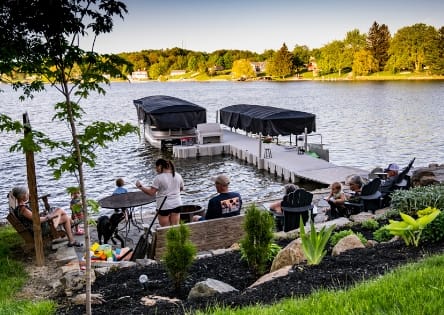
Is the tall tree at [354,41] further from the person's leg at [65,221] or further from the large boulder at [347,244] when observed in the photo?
the large boulder at [347,244]

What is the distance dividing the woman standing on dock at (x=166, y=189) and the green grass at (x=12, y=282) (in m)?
2.74

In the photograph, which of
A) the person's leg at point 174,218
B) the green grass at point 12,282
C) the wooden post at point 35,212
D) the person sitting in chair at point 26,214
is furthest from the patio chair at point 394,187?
the green grass at point 12,282

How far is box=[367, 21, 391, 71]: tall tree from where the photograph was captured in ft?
519

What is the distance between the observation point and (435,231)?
6230 millimetres

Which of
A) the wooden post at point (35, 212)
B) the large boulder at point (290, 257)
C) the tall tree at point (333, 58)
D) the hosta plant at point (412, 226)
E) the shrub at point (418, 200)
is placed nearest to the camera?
the hosta plant at point (412, 226)

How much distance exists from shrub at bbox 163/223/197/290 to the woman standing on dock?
3583mm

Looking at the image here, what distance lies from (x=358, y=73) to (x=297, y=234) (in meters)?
157

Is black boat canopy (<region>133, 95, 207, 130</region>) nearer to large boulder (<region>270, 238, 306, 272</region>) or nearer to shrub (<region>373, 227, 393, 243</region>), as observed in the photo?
shrub (<region>373, 227, 393, 243</region>)

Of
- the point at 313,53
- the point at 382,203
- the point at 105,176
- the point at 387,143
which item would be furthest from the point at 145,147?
the point at 313,53

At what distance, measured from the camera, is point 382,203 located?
37.0 feet

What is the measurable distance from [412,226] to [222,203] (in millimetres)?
3542

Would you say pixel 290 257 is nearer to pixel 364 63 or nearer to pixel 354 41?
pixel 364 63

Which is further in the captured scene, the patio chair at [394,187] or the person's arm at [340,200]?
the patio chair at [394,187]

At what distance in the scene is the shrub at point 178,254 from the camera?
18.2ft
